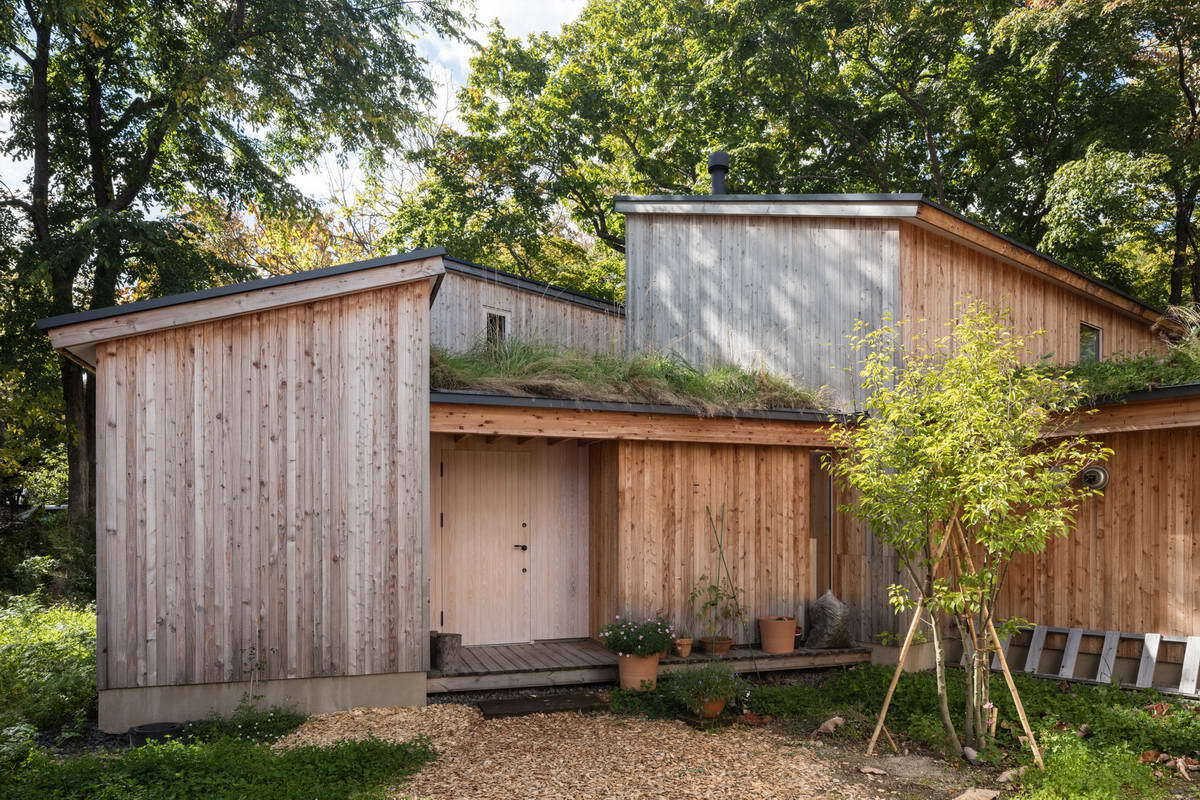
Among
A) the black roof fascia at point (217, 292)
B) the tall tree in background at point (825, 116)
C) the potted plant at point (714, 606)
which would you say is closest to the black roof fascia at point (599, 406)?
the black roof fascia at point (217, 292)

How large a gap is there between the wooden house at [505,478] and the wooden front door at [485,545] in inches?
1.0

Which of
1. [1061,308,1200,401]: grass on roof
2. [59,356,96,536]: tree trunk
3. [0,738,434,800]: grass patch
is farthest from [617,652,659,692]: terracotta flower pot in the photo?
[59,356,96,536]: tree trunk

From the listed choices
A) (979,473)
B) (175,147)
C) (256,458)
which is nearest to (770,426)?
(979,473)

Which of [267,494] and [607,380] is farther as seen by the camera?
[607,380]

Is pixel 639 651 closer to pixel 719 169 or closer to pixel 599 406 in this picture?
pixel 599 406

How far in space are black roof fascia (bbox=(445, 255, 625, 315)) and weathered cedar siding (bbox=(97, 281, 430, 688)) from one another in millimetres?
4743

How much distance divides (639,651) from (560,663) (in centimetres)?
88

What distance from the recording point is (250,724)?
580cm

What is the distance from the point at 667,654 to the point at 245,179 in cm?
1250

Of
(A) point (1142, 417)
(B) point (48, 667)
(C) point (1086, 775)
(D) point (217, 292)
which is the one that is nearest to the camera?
(C) point (1086, 775)

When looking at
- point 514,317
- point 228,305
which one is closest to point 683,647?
point 228,305

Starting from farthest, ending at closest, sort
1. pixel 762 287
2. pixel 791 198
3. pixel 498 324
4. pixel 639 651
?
pixel 498 324
pixel 762 287
pixel 791 198
pixel 639 651

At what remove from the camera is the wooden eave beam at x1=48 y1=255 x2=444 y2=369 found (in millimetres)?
5695

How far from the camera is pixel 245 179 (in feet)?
47.9
